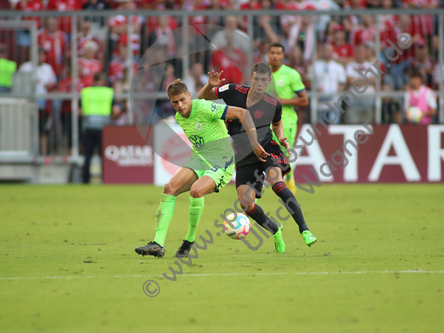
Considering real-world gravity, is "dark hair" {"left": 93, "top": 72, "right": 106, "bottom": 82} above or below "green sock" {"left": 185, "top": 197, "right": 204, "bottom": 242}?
above

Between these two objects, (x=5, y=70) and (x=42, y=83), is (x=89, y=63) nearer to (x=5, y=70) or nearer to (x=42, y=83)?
(x=42, y=83)

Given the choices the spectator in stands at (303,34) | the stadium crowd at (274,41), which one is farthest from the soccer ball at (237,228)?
the spectator in stands at (303,34)

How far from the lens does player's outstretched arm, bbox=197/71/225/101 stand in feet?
22.2

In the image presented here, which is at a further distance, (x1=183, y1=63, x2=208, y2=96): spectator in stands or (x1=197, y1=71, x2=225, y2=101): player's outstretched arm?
(x1=183, y1=63, x2=208, y2=96): spectator in stands

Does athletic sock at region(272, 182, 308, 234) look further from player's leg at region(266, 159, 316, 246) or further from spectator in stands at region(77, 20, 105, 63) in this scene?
spectator in stands at region(77, 20, 105, 63)

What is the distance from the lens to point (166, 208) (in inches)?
255

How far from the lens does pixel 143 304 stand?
4.56 m

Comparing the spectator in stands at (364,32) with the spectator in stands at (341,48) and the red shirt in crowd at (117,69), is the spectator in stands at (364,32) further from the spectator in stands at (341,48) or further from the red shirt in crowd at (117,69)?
the red shirt in crowd at (117,69)

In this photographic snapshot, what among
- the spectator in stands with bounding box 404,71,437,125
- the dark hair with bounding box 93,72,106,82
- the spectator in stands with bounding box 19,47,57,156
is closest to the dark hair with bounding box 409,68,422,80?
the spectator in stands with bounding box 404,71,437,125

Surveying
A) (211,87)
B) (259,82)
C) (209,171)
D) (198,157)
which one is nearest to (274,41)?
(259,82)

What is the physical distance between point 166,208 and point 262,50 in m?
8.95

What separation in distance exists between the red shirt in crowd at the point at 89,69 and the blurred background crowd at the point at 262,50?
0.08 ft

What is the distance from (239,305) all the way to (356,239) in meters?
3.49

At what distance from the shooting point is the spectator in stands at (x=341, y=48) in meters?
14.9
